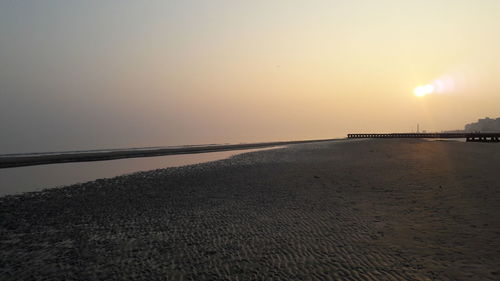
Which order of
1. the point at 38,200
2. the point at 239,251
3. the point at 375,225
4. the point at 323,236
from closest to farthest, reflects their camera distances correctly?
1. the point at 239,251
2. the point at 323,236
3. the point at 375,225
4. the point at 38,200

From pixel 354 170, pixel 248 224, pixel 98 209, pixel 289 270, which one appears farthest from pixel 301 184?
pixel 289 270

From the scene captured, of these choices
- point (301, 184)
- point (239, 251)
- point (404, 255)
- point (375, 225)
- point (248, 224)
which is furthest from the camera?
point (301, 184)

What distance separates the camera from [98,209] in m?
15.4

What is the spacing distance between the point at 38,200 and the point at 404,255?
1867 centimetres

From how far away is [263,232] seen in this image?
10820 mm

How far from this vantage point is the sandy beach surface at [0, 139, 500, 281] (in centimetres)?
766

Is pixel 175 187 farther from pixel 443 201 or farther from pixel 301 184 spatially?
pixel 443 201

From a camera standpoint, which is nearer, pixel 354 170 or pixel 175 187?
pixel 175 187

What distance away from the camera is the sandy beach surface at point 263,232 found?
766 cm

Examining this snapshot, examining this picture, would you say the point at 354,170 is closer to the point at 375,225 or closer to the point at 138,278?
the point at 375,225

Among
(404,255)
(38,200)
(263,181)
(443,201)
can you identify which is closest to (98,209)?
(38,200)

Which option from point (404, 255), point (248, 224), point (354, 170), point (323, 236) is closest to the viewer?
point (404, 255)

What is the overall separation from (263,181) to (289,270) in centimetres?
1508

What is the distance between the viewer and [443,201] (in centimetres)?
1381
